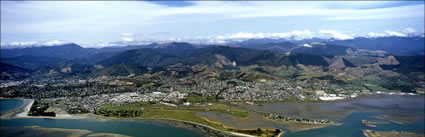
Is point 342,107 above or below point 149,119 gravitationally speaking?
above

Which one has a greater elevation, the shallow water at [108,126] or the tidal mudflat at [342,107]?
the tidal mudflat at [342,107]

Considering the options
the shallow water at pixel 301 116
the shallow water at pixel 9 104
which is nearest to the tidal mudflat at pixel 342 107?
the shallow water at pixel 301 116

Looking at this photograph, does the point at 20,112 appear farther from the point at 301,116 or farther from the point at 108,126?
the point at 301,116

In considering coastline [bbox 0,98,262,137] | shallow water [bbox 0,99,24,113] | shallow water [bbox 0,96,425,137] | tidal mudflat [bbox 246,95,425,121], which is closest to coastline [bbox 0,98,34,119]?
coastline [bbox 0,98,262,137]

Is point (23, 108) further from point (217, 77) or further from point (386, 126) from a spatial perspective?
point (386, 126)

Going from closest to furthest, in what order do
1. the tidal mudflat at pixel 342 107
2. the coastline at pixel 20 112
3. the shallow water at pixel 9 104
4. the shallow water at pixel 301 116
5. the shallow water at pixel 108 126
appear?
the shallow water at pixel 108 126
the shallow water at pixel 301 116
the coastline at pixel 20 112
the tidal mudflat at pixel 342 107
the shallow water at pixel 9 104

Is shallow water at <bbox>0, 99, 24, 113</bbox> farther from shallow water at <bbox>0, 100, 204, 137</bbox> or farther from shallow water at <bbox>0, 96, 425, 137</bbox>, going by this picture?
shallow water at <bbox>0, 100, 204, 137</bbox>

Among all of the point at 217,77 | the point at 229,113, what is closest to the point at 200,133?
the point at 229,113

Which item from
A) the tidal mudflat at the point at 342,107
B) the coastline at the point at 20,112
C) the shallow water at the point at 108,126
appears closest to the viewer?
the shallow water at the point at 108,126

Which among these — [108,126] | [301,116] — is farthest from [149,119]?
[301,116]

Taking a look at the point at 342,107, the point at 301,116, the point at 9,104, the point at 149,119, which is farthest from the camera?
the point at 9,104

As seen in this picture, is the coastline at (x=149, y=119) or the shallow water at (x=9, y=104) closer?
the coastline at (x=149, y=119)

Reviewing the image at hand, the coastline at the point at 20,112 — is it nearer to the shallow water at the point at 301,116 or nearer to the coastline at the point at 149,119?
the coastline at the point at 149,119
